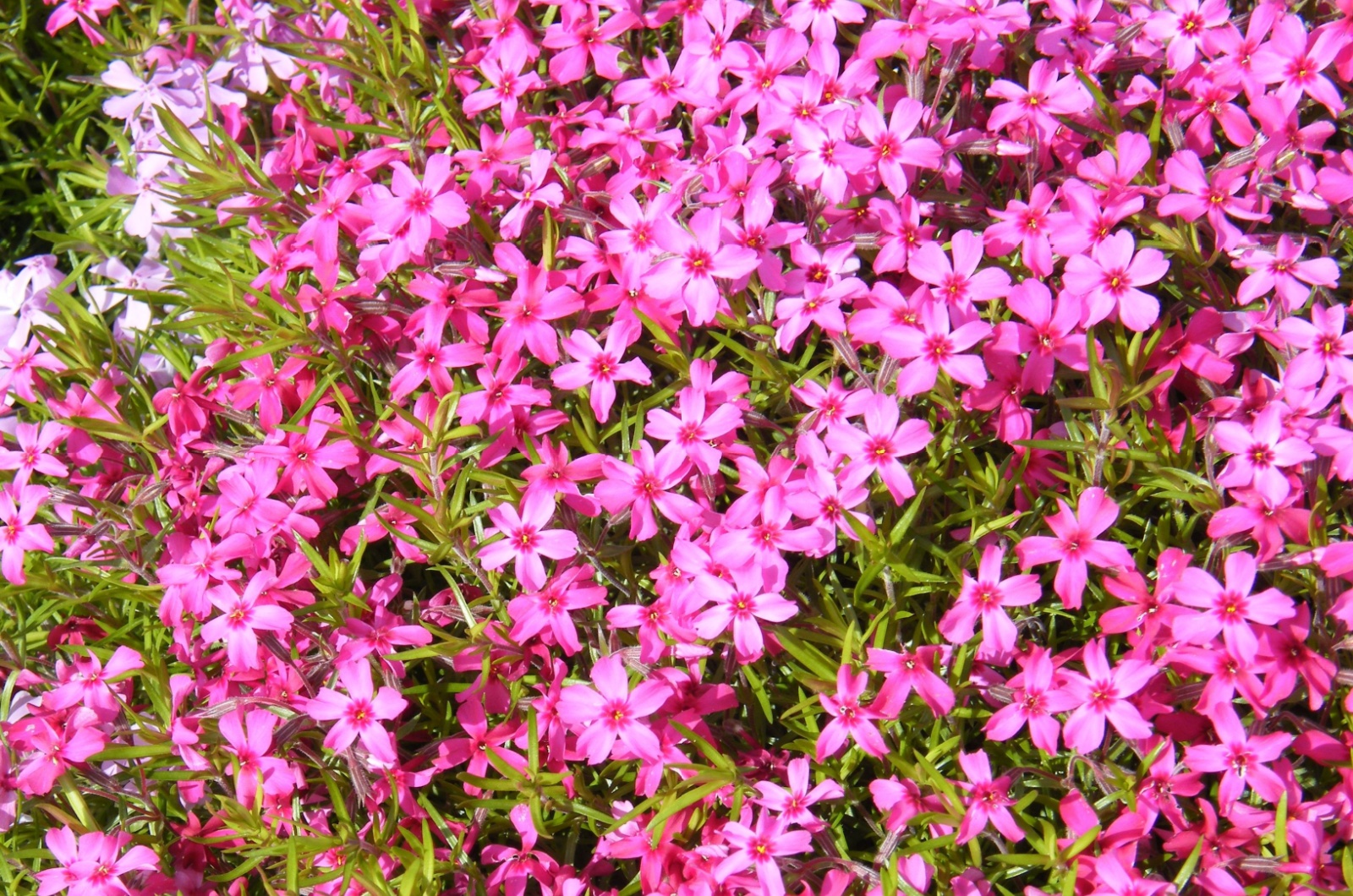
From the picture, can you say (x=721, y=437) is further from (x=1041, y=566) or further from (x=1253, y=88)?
(x=1253, y=88)

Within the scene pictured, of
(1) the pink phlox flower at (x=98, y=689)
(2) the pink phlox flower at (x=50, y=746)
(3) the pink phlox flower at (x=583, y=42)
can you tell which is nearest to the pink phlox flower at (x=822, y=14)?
(3) the pink phlox flower at (x=583, y=42)

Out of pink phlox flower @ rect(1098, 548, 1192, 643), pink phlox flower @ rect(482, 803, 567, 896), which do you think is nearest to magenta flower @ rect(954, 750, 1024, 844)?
pink phlox flower @ rect(1098, 548, 1192, 643)

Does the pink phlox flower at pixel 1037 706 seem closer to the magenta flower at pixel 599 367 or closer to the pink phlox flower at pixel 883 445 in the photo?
the pink phlox flower at pixel 883 445

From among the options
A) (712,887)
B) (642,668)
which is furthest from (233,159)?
(712,887)

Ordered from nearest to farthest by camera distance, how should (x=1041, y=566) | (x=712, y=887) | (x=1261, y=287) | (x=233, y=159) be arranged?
(x=712, y=887)
(x=1261, y=287)
(x=1041, y=566)
(x=233, y=159)

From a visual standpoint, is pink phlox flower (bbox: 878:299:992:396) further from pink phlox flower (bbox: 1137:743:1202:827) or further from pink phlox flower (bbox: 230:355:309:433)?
pink phlox flower (bbox: 230:355:309:433)

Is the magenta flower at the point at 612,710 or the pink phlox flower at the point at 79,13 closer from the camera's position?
the magenta flower at the point at 612,710
